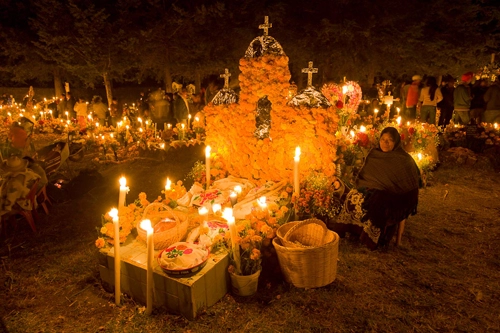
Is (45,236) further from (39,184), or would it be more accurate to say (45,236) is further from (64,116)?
Answer: (64,116)

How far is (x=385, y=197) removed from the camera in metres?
5.06

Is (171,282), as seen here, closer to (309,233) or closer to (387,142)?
(309,233)

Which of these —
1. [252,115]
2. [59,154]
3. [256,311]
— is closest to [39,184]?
[59,154]

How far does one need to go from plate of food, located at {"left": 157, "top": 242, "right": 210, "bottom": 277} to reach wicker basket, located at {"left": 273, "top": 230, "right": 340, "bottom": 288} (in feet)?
2.75

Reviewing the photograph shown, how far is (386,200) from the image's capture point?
504 centimetres

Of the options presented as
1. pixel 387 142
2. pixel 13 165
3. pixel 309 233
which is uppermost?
pixel 387 142

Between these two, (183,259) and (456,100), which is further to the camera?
(456,100)

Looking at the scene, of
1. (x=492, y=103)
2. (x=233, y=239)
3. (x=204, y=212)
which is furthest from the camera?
(x=492, y=103)

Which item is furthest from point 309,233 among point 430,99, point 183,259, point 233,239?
point 430,99

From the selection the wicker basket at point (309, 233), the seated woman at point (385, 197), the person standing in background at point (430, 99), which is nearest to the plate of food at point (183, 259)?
the wicker basket at point (309, 233)

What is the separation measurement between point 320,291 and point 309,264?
1.25 ft

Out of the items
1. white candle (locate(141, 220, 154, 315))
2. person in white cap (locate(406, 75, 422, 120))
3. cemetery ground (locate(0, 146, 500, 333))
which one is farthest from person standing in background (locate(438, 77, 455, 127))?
white candle (locate(141, 220, 154, 315))

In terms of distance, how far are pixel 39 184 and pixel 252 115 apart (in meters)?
3.55

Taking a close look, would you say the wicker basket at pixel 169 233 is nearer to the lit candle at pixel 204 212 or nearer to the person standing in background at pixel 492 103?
the lit candle at pixel 204 212
